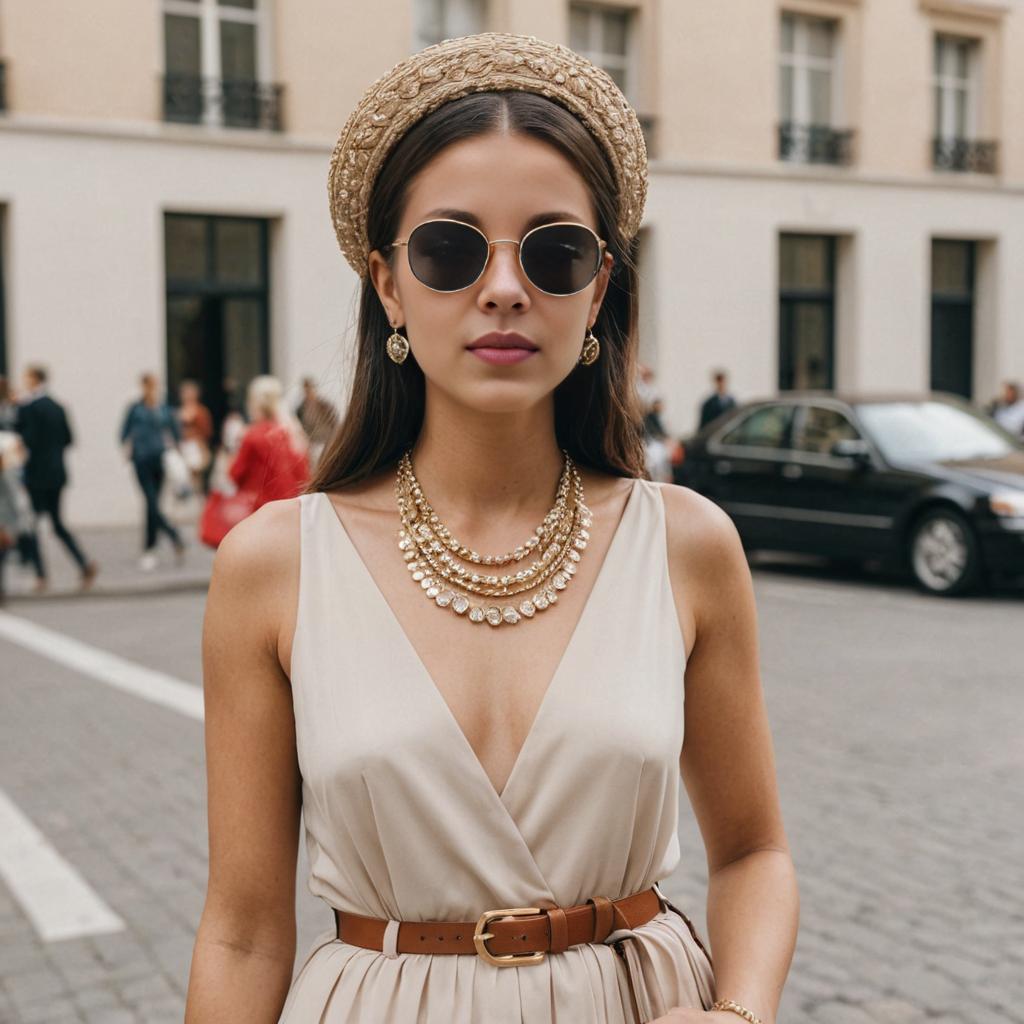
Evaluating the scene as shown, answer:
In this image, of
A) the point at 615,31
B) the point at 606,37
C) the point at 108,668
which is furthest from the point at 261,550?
the point at 615,31

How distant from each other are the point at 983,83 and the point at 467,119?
2809cm

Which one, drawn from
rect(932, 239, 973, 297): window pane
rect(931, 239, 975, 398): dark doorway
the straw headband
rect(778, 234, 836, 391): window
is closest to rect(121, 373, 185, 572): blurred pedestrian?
rect(778, 234, 836, 391): window

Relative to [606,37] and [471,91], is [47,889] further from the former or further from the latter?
[606,37]

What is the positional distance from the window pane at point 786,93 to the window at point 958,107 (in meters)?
3.02

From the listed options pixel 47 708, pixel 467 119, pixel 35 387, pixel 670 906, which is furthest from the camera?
pixel 35 387

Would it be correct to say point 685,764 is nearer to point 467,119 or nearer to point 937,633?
point 467,119

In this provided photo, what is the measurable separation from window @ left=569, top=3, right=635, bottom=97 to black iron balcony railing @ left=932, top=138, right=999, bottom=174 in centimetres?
616

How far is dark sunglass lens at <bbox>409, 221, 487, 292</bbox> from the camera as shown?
1.75m

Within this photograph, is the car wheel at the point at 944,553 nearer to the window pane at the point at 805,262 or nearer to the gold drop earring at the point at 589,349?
the gold drop earring at the point at 589,349

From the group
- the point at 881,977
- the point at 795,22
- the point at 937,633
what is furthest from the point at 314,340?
the point at 881,977

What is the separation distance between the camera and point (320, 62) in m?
21.3

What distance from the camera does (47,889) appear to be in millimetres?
5141

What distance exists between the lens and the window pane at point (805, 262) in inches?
1028

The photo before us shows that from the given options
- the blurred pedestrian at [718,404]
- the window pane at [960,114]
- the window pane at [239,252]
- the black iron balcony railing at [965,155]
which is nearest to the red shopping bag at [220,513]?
the blurred pedestrian at [718,404]
